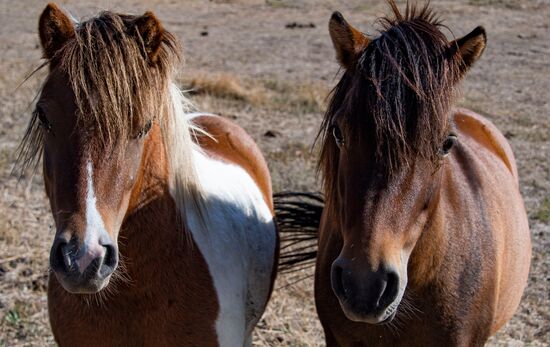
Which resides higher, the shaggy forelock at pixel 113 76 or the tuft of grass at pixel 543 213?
the shaggy forelock at pixel 113 76

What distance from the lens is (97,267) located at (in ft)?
7.47

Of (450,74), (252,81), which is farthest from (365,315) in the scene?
(252,81)

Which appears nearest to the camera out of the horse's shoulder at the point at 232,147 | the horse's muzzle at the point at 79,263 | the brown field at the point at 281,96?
the horse's muzzle at the point at 79,263

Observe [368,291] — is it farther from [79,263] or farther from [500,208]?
[500,208]

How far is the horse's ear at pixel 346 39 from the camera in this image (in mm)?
2766

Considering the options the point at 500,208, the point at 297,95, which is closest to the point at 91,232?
the point at 500,208

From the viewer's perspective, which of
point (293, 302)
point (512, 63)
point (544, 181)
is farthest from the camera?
point (512, 63)

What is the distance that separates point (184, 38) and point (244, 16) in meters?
3.15

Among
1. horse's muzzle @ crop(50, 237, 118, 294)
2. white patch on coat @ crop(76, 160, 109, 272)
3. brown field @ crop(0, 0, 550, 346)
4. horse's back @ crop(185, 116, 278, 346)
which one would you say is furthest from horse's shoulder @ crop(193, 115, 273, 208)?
horse's muzzle @ crop(50, 237, 118, 294)

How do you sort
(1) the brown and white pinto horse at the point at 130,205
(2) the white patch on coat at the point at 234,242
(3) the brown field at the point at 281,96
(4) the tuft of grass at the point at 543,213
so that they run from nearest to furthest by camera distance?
(1) the brown and white pinto horse at the point at 130,205, (2) the white patch on coat at the point at 234,242, (3) the brown field at the point at 281,96, (4) the tuft of grass at the point at 543,213

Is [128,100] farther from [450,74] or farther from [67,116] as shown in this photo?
[450,74]

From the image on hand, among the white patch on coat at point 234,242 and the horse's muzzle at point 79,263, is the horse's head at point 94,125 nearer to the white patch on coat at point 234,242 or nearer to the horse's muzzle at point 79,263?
the horse's muzzle at point 79,263

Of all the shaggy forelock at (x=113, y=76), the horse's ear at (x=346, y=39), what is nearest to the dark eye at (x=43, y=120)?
the shaggy forelock at (x=113, y=76)

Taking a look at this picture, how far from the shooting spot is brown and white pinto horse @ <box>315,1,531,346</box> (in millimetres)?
2406
